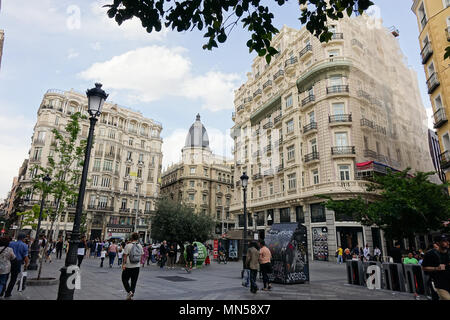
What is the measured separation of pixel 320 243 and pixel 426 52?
714 inches

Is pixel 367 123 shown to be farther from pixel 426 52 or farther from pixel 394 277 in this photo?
pixel 394 277

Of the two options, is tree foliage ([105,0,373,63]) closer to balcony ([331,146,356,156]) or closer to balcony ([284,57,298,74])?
balcony ([331,146,356,156])

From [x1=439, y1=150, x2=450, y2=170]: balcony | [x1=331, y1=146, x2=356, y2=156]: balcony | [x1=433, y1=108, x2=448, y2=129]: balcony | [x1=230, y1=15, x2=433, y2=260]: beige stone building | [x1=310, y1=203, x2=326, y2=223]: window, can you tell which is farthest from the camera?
[x1=310, y1=203, x2=326, y2=223]: window

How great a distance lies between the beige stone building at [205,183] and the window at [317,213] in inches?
1268

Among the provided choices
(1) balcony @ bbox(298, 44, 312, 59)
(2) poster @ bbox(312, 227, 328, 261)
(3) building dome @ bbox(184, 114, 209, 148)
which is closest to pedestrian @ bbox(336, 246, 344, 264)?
(2) poster @ bbox(312, 227, 328, 261)

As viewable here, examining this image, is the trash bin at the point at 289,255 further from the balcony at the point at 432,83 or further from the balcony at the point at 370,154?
the balcony at the point at 370,154

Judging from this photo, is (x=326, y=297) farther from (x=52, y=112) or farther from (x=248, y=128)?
(x=52, y=112)

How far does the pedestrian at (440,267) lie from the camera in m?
5.40

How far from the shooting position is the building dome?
78.7 metres

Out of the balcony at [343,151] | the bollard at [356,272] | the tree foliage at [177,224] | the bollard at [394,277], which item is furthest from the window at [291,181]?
the bollard at [394,277]

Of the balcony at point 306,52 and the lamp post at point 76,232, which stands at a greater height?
the balcony at point 306,52

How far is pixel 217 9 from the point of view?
4.87 metres

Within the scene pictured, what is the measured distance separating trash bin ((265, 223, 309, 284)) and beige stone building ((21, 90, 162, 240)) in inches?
1419
